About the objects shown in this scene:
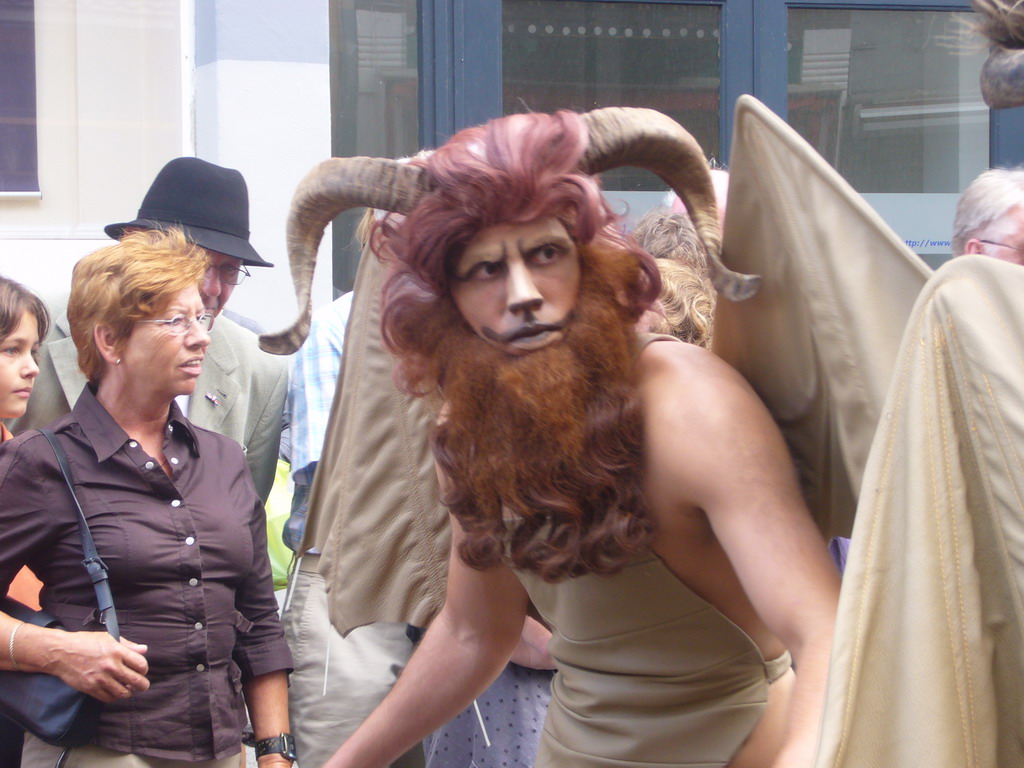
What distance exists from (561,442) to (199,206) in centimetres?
236

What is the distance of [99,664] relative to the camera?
9.28 ft

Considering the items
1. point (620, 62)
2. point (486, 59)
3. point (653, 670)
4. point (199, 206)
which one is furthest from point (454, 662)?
point (620, 62)

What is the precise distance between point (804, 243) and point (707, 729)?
2.85 ft

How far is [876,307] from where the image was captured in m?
1.83

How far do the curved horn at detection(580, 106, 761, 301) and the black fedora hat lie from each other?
82.6 inches

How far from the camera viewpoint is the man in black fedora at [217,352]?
3.60 metres

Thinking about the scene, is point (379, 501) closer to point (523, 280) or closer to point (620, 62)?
point (523, 280)

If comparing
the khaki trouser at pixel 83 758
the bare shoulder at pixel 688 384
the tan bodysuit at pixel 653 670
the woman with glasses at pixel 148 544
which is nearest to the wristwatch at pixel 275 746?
the woman with glasses at pixel 148 544

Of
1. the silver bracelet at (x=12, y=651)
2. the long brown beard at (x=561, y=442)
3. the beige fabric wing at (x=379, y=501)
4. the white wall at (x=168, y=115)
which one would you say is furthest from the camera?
the white wall at (x=168, y=115)

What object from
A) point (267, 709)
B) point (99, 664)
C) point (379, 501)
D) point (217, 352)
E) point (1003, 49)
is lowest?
point (267, 709)

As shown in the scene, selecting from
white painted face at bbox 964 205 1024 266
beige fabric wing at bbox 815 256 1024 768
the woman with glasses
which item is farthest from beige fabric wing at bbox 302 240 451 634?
white painted face at bbox 964 205 1024 266

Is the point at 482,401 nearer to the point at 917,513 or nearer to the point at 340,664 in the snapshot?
the point at 917,513

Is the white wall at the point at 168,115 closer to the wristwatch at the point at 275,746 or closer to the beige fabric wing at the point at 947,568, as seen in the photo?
the wristwatch at the point at 275,746

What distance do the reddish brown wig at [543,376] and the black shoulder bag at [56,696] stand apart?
1129mm
